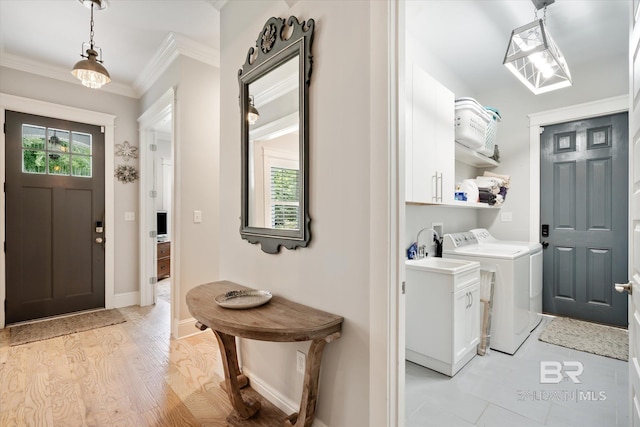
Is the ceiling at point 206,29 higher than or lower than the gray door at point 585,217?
higher

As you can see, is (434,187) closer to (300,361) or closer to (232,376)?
(300,361)

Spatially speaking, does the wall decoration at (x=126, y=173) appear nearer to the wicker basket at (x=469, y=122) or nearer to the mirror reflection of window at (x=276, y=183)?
the mirror reflection of window at (x=276, y=183)

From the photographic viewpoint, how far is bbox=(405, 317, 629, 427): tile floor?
1.74 m

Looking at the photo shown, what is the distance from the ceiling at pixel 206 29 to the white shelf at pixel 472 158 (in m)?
0.94

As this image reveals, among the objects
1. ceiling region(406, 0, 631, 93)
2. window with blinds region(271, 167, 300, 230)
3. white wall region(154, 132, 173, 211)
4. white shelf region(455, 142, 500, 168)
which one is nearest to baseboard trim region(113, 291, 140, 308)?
white wall region(154, 132, 173, 211)

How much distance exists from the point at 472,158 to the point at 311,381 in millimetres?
2966

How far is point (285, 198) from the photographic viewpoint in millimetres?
1766

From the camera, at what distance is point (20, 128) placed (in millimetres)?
3184

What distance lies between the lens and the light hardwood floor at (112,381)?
1.77 metres

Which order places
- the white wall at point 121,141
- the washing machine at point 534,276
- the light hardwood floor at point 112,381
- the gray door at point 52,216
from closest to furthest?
the light hardwood floor at point 112,381 → the washing machine at point 534,276 → the gray door at point 52,216 → the white wall at point 121,141

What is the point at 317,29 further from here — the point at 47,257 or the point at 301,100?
the point at 47,257

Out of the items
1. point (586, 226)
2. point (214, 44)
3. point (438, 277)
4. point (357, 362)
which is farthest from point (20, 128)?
point (586, 226)

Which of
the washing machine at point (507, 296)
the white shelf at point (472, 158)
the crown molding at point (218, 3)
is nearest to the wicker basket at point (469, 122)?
the white shelf at point (472, 158)

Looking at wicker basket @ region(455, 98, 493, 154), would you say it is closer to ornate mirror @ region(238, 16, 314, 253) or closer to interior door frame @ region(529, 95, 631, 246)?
interior door frame @ region(529, 95, 631, 246)
